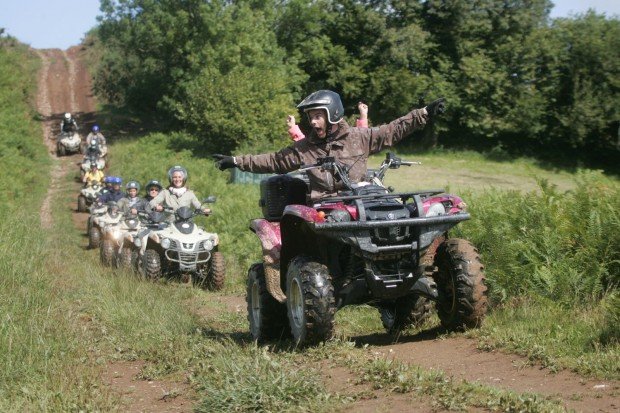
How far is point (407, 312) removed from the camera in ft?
28.9

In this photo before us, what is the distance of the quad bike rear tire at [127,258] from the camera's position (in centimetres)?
1556

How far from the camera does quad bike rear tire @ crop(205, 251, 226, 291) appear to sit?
1452 cm

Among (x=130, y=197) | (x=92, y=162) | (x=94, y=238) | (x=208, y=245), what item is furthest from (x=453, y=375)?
(x=92, y=162)

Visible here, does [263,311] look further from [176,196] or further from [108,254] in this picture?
[108,254]

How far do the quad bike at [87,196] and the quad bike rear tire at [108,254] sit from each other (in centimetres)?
933

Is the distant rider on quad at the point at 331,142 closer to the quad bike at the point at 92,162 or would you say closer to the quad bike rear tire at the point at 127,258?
the quad bike rear tire at the point at 127,258

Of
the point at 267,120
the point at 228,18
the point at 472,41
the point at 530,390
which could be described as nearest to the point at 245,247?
the point at 530,390

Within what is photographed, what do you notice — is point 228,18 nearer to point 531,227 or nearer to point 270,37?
point 270,37

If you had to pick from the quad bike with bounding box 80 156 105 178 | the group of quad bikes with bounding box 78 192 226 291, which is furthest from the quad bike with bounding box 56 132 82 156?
the group of quad bikes with bounding box 78 192 226 291

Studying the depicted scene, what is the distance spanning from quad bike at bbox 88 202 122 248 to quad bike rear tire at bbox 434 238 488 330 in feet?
41.5

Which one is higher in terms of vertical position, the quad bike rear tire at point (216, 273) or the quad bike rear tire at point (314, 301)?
the quad bike rear tire at point (314, 301)

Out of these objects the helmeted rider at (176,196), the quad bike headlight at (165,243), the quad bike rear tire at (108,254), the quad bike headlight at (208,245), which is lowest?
the quad bike rear tire at (108,254)

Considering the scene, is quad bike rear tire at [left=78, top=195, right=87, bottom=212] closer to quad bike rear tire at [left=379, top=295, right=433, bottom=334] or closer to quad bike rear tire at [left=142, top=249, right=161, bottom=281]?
quad bike rear tire at [left=142, top=249, right=161, bottom=281]

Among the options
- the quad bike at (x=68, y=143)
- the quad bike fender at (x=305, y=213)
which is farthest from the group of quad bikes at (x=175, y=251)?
the quad bike at (x=68, y=143)
